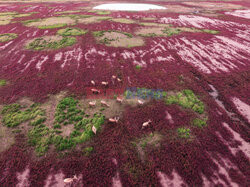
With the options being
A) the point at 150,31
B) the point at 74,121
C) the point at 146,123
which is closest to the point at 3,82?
the point at 74,121

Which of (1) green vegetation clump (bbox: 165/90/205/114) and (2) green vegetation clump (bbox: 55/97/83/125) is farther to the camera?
(1) green vegetation clump (bbox: 165/90/205/114)

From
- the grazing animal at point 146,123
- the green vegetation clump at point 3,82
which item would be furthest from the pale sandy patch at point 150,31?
the green vegetation clump at point 3,82

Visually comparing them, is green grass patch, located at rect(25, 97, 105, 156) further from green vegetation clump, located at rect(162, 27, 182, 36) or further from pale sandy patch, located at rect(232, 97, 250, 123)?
green vegetation clump, located at rect(162, 27, 182, 36)

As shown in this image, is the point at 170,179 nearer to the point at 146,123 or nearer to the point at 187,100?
the point at 146,123

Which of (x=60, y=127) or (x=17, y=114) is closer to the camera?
(x=60, y=127)

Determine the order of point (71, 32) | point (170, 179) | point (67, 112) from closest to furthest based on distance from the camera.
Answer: point (170, 179)
point (67, 112)
point (71, 32)

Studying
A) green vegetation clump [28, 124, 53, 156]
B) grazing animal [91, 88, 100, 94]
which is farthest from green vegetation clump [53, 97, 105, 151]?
grazing animal [91, 88, 100, 94]

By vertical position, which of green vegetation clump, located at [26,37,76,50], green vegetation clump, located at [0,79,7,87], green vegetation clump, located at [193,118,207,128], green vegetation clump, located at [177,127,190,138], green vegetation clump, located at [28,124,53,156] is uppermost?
green vegetation clump, located at [26,37,76,50]

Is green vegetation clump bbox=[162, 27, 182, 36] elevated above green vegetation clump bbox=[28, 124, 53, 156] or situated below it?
above
